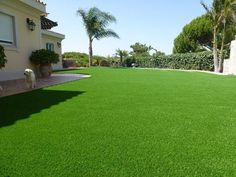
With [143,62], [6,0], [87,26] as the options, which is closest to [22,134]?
[6,0]

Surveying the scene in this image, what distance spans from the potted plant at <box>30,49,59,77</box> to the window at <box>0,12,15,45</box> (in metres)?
1.33

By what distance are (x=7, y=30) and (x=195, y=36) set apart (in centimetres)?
3560

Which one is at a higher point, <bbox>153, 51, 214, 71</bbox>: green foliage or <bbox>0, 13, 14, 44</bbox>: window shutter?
<bbox>0, 13, 14, 44</bbox>: window shutter

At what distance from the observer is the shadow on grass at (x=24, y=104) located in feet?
15.2

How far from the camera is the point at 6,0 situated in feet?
33.7

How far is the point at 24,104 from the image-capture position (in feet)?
18.9

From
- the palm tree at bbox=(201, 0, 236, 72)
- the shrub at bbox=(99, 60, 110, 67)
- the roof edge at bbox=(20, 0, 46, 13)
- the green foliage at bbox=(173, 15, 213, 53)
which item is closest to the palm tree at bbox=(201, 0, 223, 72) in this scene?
the palm tree at bbox=(201, 0, 236, 72)

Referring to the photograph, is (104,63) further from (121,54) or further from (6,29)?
(6,29)

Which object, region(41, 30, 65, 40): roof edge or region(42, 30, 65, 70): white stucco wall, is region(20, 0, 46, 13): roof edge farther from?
region(42, 30, 65, 70): white stucco wall

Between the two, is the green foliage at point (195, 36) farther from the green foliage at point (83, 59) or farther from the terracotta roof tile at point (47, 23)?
the terracotta roof tile at point (47, 23)

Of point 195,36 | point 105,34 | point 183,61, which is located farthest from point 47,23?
point 195,36

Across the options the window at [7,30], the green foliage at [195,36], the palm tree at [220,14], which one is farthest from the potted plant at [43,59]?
the green foliage at [195,36]

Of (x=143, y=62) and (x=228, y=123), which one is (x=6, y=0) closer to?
(x=228, y=123)

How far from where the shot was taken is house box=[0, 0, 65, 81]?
10531mm
